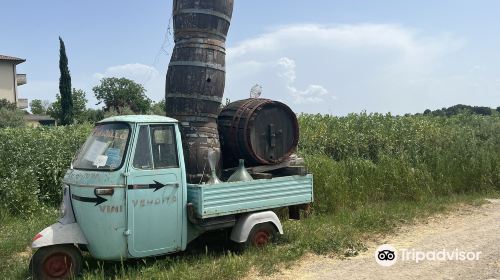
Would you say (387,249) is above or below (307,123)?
below

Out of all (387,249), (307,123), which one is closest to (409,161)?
(307,123)

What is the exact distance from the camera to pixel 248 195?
6078mm

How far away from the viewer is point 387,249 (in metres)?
6.54

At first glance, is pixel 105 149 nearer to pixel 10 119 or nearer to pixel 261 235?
pixel 261 235

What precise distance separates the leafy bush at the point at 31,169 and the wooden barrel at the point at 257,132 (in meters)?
4.04

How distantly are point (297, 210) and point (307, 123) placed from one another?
7856 mm

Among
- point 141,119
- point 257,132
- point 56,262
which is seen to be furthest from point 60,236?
point 257,132

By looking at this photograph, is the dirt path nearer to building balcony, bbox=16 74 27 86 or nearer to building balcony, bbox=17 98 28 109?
building balcony, bbox=17 98 28 109

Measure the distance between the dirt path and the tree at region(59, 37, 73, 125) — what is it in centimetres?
4151

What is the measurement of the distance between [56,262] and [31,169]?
4205 millimetres

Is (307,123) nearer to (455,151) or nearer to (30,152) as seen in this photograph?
(455,151)

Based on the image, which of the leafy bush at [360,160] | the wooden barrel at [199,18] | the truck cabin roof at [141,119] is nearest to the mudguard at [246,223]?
the truck cabin roof at [141,119]

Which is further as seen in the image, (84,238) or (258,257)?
(258,257)

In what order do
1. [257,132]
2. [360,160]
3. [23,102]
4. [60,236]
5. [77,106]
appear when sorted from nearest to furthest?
[60,236] → [257,132] → [360,160] → [77,106] → [23,102]
